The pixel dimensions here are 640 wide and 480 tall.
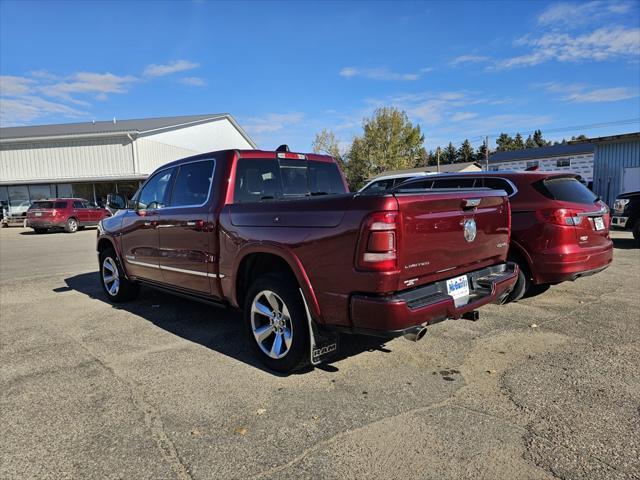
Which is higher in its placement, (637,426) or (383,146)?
(383,146)

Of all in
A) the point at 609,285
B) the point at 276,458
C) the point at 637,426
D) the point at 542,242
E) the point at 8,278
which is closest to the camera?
the point at 276,458

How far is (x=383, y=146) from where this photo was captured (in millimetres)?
61062

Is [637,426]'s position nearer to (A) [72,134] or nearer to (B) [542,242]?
(B) [542,242]

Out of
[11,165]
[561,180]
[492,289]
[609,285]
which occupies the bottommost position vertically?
[609,285]

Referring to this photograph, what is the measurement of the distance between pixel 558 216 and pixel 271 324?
3.75 m

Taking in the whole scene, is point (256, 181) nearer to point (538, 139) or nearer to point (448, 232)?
point (448, 232)

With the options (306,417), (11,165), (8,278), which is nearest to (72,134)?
(11,165)

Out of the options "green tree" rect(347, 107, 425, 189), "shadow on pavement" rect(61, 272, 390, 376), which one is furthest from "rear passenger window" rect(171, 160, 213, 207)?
"green tree" rect(347, 107, 425, 189)

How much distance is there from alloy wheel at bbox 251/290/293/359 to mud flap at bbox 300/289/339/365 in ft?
0.72

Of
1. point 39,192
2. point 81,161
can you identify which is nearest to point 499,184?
point 81,161

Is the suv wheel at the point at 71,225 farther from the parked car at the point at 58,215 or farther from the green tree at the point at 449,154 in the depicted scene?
the green tree at the point at 449,154

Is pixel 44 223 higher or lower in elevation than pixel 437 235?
lower

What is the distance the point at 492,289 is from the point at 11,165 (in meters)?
40.8

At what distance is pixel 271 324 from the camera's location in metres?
3.98
